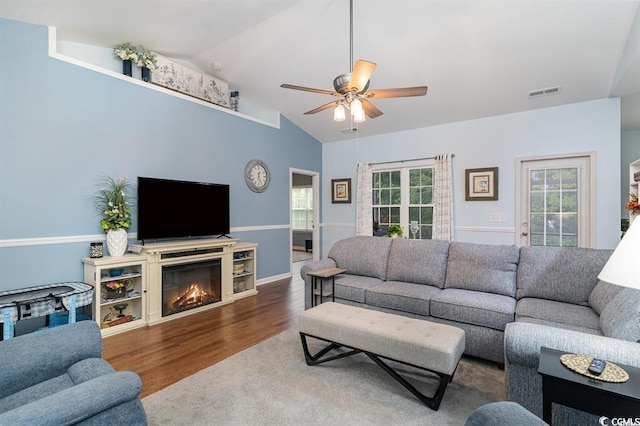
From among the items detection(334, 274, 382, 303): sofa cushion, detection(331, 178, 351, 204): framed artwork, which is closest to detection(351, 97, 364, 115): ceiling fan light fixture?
detection(334, 274, 382, 303): sofa cushion

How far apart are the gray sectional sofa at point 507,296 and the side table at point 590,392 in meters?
0.27

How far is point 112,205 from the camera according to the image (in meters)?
3.43

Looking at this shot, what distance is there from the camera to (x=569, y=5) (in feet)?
9.61

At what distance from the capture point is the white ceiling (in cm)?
304

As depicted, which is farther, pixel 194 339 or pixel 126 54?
pixel 126 54

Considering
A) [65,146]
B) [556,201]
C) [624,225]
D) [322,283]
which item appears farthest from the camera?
[556,201]

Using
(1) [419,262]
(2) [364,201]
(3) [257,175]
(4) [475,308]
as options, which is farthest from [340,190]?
(4) [475,308]

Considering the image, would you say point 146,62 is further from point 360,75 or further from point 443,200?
point 443,200

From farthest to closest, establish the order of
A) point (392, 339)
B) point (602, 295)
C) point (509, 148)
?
point (509, 148) → point (602, 295) → point (392, 339)

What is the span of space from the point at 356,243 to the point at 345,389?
1.97 meters

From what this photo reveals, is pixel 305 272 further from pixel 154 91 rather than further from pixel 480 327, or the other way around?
pixel 154 91

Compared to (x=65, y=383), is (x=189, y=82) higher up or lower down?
higher up

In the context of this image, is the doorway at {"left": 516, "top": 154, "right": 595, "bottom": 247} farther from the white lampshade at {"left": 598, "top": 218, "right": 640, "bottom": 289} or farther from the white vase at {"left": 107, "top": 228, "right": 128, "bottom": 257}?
the white vase at {"left": 107, "top": 228, "right": 128, "bottom": 257}

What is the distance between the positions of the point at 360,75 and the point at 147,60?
9.91ft
